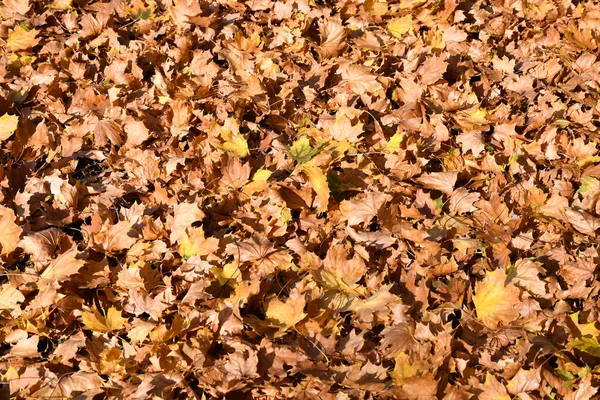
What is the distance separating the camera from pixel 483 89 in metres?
2.68

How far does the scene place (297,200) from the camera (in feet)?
6.97

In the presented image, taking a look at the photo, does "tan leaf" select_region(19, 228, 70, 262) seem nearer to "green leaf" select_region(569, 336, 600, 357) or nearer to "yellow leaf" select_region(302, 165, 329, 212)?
"yellow leaf" select_region(302, 165, 329, 212)

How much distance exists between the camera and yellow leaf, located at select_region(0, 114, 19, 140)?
7.44 ft

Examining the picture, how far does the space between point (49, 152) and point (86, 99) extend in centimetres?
32

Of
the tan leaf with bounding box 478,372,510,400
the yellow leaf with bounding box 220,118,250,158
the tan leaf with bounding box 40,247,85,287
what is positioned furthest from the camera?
the yellow leaf with bounding box 220,118,250,158

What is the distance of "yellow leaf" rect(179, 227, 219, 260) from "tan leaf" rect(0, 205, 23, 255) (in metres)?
0.54

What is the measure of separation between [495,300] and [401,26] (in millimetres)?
1707

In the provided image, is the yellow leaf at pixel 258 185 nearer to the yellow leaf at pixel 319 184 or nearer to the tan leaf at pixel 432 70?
the yellow leaf at pixel 319 184

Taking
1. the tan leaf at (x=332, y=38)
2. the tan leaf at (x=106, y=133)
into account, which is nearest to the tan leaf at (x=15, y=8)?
the tan leaf at (x=106, y=133)

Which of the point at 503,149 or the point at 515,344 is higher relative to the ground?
the point at 503,149

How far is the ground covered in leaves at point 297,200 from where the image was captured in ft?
5.50

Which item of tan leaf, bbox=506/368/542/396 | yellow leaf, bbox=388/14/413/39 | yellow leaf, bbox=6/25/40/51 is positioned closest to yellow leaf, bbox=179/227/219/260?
tan leaf, bbox=506/368/542/396

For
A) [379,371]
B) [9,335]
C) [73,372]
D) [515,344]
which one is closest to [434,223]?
[515,344]

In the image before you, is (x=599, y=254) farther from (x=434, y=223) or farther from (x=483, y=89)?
(x=483, y=89)
